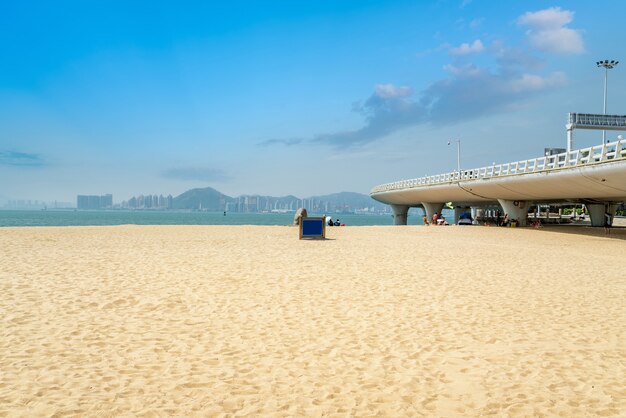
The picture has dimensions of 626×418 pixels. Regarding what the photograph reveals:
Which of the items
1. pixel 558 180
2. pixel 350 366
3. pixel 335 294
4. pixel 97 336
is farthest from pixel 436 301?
pixel 558 180

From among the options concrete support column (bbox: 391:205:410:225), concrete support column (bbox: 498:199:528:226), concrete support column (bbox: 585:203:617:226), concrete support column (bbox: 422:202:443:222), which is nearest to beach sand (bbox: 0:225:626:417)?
concrete support column (bbox: 498:199:528:226)

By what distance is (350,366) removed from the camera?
557cm

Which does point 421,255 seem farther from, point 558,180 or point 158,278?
point 558,180

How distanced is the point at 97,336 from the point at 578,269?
15.0 m

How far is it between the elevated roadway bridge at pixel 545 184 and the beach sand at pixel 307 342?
16685mm

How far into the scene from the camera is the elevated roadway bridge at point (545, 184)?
2586 centimetres

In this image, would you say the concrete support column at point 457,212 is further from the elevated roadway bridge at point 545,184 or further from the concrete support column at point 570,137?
the concrete support column at point 570,137

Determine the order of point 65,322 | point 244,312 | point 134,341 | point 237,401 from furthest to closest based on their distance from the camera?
point 244,312 < point 65,322 < point 134,341 < point 237,401

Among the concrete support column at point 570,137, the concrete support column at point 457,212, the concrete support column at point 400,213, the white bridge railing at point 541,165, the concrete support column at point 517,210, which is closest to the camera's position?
the white bridge railing at point 541,165

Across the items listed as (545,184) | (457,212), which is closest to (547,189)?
(545,184)

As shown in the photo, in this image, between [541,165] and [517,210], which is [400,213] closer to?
[517,210]

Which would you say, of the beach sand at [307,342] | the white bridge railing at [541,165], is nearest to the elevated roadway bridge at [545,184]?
the white bridge railing at [541,165]

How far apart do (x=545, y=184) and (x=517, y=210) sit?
1074 centimetres

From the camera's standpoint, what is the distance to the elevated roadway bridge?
25859mm
